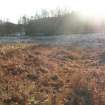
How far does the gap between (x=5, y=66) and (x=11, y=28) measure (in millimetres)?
64892

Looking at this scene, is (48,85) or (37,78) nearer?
(48,85)

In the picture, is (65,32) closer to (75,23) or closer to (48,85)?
(75,23)

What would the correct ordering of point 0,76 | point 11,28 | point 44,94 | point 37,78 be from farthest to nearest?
point 11,28, point 37,78, point 0,76, point 44,94

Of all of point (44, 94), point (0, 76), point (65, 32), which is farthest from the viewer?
point (65, 32)

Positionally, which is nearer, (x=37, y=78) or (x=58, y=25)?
(x=37, y=78)

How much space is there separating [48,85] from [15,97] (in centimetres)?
297

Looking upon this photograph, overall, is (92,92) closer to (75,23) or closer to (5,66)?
(5,66)

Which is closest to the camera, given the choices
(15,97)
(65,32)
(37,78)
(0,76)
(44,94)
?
(15,97)

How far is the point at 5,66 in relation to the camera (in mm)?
14070

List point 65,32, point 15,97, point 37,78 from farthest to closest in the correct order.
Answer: point 65,32
point 37,78
point 15,97

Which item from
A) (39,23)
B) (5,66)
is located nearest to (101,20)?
(39,23)

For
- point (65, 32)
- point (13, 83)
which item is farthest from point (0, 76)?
point (65, 32)

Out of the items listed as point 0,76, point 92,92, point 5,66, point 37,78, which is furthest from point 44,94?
point 5,66

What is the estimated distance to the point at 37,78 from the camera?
41.9 ft
